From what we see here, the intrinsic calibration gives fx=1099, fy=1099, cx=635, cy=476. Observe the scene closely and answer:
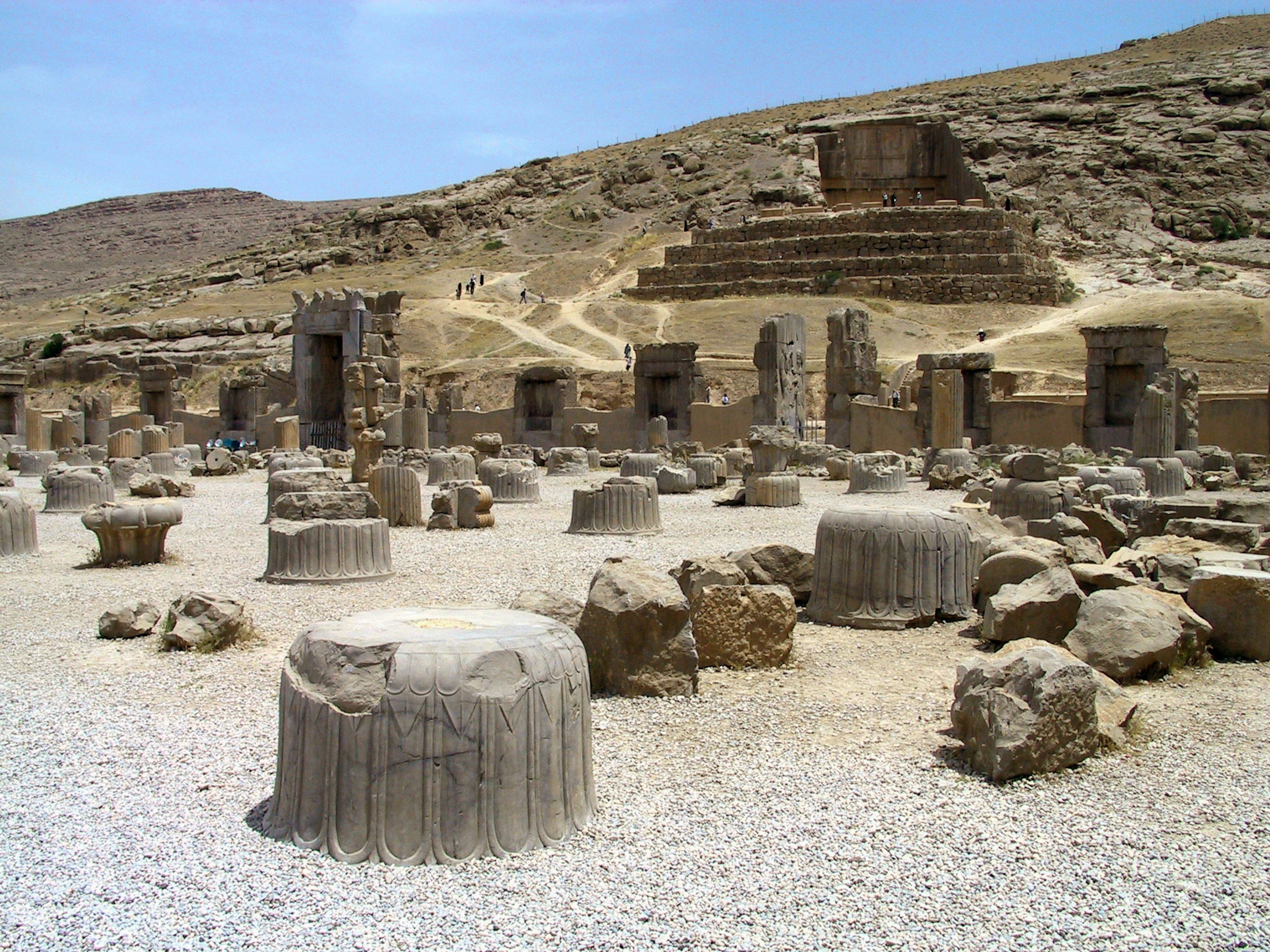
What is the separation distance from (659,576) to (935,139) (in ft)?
187

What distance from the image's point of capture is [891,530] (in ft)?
22.9

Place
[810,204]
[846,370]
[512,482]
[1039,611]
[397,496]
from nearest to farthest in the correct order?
[1039,611] → [397,496] → [512,482] → [846,370] → [810,204]

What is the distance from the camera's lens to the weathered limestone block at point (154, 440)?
25.0 m

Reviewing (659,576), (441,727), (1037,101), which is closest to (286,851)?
(441,727)

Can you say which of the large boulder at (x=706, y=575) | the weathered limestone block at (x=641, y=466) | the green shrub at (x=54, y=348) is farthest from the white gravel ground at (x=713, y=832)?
the green shrub at (x=54, y=348)

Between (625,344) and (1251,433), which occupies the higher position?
(625,344)

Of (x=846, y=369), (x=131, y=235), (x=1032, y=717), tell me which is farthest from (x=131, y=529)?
(x=131, y=235)

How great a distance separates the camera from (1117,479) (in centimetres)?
1331

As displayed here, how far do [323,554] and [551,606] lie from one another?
12.0 feet

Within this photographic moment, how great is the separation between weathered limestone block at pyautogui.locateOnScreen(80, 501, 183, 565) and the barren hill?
24479mm

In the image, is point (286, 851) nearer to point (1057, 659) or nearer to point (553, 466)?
point (1057, 659)

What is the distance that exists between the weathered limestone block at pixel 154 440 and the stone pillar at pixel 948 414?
54.9 feet

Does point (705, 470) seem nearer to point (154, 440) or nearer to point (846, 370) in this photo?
point (846, 370)

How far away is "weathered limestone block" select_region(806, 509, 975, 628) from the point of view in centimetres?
697
